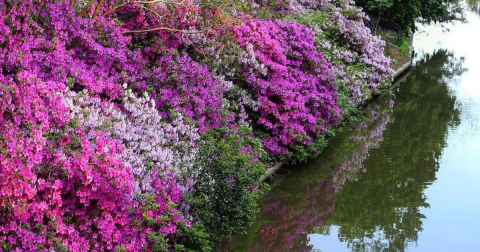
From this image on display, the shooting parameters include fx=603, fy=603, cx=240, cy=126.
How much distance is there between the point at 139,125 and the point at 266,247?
1906 millimetres

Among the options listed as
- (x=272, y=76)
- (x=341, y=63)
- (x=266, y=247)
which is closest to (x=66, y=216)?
(x=266, y=247)

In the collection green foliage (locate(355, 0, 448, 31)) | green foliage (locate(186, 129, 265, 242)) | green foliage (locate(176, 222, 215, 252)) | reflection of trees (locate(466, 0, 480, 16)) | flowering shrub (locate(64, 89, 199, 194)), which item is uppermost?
reflection of trees (locate(466, 0, 480, 16))

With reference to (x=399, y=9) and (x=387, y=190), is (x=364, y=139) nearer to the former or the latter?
(x=387, y=190)

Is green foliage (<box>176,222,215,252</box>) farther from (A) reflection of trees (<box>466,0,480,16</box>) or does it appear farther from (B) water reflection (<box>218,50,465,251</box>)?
(A) reflection of trees (<box>466,0,480,16</box>)

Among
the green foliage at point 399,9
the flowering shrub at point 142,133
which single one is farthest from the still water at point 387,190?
the green foliage at point 399,9

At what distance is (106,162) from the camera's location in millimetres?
4914

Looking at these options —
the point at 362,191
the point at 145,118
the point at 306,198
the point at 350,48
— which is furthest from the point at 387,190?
the point at 350,48

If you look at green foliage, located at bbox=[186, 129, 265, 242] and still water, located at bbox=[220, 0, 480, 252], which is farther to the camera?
still water, located at bbox=[220, 0, 480, 252]

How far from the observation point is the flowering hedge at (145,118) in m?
4.80

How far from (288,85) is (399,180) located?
2214 mm

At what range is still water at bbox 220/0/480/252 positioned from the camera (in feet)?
22.8

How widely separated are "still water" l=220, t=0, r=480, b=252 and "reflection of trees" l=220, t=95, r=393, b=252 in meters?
0.01

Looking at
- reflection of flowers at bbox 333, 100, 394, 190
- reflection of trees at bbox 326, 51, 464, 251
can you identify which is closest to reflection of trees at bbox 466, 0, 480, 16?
reflection of trees at bbox 326, 51, 464, 251

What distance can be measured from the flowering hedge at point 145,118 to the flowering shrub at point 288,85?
0.03 metres
